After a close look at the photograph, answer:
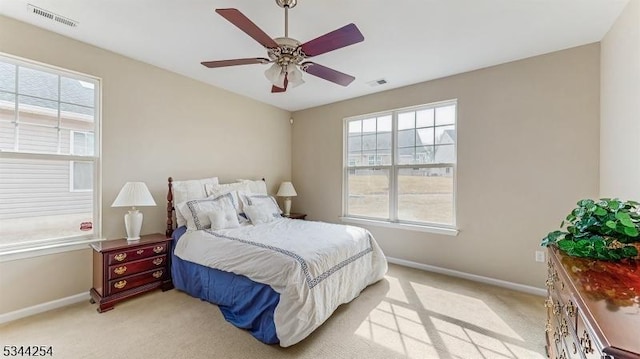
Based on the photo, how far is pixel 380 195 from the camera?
4.18 meters

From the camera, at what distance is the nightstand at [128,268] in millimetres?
2482

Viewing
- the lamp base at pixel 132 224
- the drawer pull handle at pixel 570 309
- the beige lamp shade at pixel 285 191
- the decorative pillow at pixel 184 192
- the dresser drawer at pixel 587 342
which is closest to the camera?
the dresser drawer at pixel 587 342

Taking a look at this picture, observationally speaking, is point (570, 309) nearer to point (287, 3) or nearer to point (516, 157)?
point (516, 157)

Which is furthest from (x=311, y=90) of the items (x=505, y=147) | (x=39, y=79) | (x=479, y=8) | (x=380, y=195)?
(x=39, y=79)

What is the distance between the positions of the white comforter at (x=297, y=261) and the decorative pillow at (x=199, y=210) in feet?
0.48

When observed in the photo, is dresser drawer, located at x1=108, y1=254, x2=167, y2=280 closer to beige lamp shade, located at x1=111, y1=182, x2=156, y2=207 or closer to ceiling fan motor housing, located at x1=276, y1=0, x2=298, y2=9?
beige lamp shade, located at x1=111, y1=182, x2=156, y2=207

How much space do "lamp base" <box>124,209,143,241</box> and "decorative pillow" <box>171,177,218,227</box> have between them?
0.41m

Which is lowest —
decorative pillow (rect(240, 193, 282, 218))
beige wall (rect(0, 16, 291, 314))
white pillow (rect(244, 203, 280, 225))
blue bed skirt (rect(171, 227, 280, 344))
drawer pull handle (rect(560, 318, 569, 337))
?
blue bed skirt (rect(171, 227, 280, 344))

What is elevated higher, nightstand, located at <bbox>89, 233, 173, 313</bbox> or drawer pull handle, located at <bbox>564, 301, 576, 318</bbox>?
drawer pull handle, located at <bbox>564, 301, 576, 318</bbox>

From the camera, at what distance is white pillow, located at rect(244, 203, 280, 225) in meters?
3.40

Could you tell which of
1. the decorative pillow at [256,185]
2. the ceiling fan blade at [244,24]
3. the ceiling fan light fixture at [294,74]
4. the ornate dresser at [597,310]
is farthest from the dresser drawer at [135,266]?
the ornate dresser at [597,310]

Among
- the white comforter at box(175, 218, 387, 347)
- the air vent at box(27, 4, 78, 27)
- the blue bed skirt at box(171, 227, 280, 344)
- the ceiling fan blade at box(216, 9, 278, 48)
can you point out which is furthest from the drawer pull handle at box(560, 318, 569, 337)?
the air vent at box(27, 4, 78, 27)

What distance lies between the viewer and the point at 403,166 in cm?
391

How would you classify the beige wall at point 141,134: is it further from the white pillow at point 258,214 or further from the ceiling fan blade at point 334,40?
the ceiling fan blade at point 334,40
